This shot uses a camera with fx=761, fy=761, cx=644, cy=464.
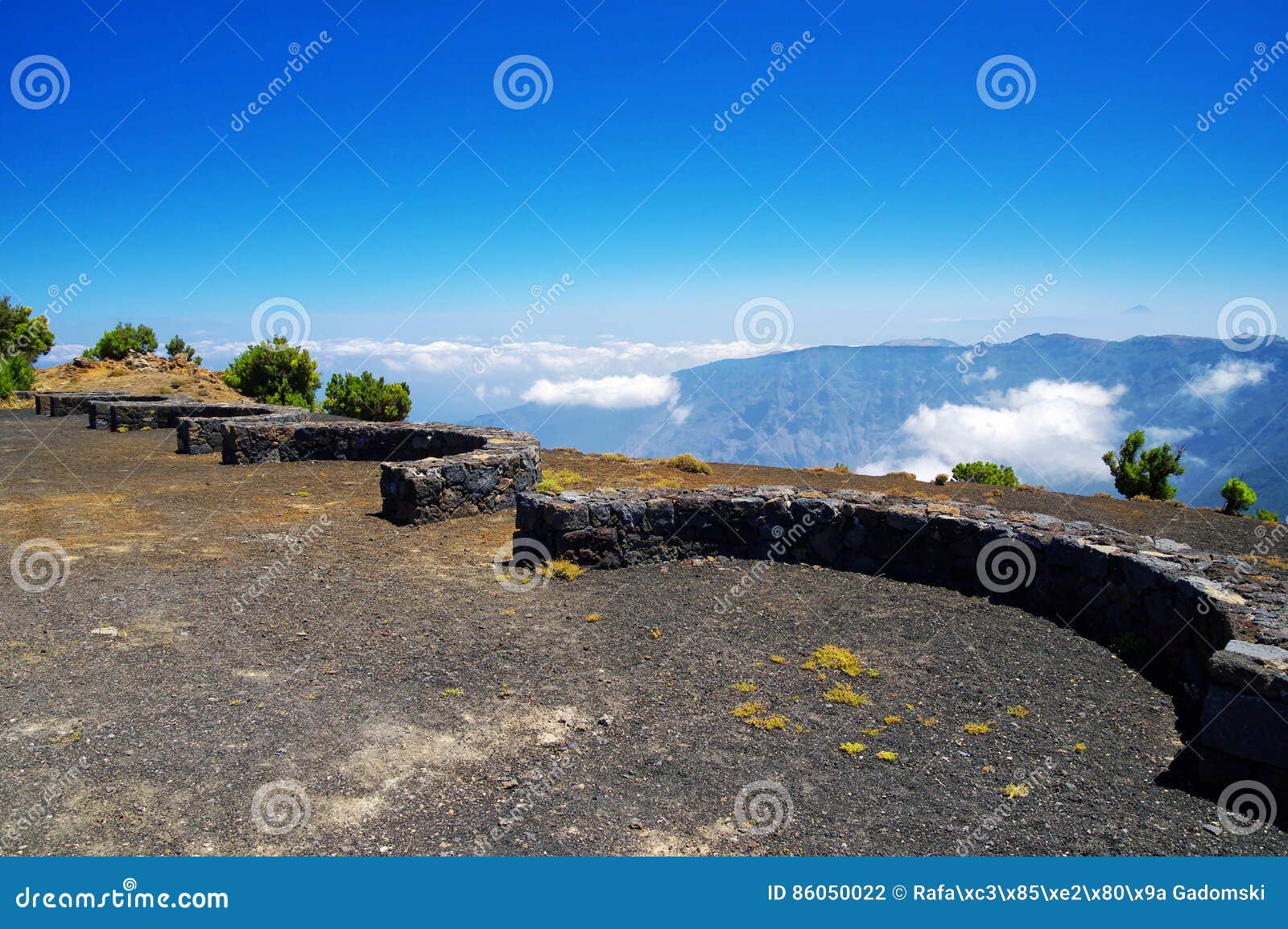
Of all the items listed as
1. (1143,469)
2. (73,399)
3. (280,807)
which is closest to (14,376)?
(73,399)

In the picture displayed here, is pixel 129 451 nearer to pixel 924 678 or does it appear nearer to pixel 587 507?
pixel 587 507

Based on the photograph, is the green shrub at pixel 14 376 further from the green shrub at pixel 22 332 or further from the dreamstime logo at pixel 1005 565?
the dreamstime logo at pixel 1005 565

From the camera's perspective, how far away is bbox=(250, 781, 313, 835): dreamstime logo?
15.9 feet

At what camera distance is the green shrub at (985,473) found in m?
21.6

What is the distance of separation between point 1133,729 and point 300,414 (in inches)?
912

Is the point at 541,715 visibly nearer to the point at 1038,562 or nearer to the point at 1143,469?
the point at 1038,562

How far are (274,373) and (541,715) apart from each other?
3399cm

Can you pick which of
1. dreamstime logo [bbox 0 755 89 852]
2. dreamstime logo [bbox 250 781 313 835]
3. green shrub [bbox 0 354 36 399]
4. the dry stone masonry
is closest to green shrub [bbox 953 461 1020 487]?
the dry stone masonry

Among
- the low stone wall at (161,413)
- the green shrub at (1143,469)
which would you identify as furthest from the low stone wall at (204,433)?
the green shrub at (1143,469)

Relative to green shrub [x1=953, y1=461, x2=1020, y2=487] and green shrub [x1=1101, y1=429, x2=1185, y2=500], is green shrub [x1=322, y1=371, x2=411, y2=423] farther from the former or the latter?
green shrub [x1=1101, y1=429, x2=1185, y2=500]

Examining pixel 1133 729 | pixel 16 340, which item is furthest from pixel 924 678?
pixel 16 340

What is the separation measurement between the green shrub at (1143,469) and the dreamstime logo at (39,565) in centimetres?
2418

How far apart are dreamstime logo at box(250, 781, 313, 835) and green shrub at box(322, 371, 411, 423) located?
25.3 meters

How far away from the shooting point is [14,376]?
33.9 m
